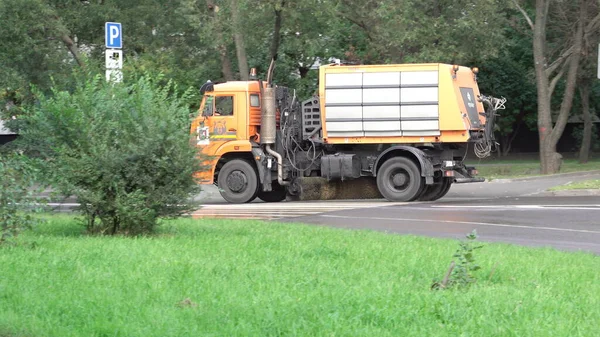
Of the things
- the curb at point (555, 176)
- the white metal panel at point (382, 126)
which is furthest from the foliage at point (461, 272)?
the curb at point (555, 176)

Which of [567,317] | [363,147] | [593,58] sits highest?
[593,58]

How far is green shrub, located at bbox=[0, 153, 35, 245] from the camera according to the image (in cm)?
1118

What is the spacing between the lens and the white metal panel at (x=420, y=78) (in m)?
23.0

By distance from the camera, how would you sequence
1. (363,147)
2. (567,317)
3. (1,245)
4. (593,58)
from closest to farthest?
(567,317) → (1,245) → (363,147) → (593,58)

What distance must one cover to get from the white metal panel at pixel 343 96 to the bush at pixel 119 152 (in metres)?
11.0

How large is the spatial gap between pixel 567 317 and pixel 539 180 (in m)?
22.9

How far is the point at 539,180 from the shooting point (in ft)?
97.5

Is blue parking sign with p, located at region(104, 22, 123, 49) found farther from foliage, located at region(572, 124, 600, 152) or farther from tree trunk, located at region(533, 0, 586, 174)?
foliage, located at region(572, 124, 600, 152)

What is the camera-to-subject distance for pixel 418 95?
906 inches

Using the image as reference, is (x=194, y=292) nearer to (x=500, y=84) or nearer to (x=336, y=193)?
(x=336, y=193)

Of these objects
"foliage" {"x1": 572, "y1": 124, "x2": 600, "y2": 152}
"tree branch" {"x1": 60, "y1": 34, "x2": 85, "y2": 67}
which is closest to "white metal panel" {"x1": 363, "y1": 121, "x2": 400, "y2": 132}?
"tree branch" {"x1": 60, "y1": 34, "x2": 85, "y2": 67}

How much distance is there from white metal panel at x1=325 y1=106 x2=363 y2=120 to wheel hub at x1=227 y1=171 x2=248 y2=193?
265 cm

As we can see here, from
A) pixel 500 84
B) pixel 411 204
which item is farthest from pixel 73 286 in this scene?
pixel 500 84

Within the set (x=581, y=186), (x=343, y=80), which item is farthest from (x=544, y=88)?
(x=343, y=80)
